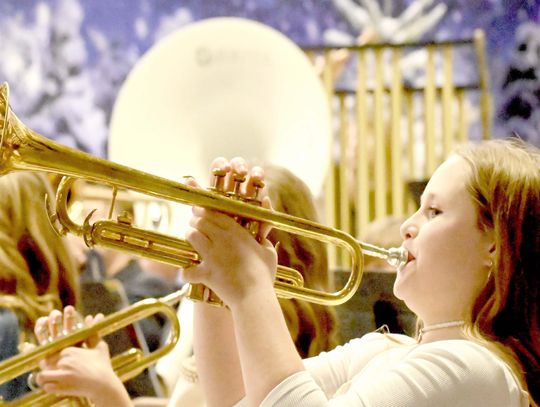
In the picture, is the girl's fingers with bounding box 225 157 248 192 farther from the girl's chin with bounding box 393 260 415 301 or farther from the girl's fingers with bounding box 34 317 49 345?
the girl's fingers with bounding box 34 317 49 345

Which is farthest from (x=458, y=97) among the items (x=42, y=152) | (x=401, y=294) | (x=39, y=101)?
(x=42, y=152)

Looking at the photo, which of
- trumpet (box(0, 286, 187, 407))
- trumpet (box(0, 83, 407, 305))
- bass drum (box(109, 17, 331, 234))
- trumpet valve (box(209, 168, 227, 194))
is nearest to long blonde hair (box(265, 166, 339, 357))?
trumpet (box(0, 286, 187, 407))

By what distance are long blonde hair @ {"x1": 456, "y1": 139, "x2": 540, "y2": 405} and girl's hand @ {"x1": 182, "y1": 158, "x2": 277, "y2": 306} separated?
30 cm

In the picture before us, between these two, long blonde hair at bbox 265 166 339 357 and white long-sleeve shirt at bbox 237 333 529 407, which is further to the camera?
long blonde hair at bbox 265 166 339 357

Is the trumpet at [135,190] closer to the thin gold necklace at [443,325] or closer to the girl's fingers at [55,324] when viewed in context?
the thin gold necklace at [443,325]

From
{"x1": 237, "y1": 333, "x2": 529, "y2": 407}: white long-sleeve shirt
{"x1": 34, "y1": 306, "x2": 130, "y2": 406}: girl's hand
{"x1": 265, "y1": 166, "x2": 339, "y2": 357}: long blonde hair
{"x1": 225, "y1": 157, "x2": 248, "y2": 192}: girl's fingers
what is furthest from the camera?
{"x1": 265, "y1": 166, "x2": 339, "y2": 357}: long blonde hair

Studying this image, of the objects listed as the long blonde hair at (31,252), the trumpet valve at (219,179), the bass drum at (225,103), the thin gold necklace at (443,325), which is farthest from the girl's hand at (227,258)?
the bass drum at (225,103)

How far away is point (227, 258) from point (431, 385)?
Answer: 11.4 inches

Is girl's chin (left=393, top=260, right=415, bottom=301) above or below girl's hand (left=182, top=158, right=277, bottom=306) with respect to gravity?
below

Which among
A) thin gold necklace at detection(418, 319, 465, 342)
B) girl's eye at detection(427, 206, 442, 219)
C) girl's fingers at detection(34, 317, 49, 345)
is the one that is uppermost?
girl's eye at detection(427, 206, 442, 219)

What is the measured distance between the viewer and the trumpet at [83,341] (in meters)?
1.27

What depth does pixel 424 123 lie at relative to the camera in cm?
294

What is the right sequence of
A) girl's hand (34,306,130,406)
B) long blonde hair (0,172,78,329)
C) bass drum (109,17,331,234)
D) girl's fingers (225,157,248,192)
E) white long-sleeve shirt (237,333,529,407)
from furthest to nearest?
bass drum (109,17,331,234), long blonde hair (0,172,78,329), girl's hand (34,306,130,406), girl's fingers (225,157,248,192), white long-sleeve shirt (237,333,529,407)

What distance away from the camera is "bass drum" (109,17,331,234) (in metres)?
2.33
